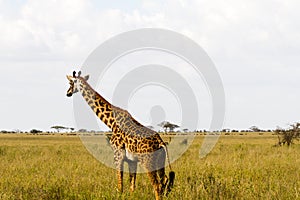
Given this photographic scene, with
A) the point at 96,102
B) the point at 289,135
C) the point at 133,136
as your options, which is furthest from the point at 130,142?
the point at 289,135

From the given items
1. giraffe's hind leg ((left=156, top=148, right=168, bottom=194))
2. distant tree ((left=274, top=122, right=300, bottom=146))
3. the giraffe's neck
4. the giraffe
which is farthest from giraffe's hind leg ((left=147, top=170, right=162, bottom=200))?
distant tree ((left=274, top=122, right=300, bottom=146))

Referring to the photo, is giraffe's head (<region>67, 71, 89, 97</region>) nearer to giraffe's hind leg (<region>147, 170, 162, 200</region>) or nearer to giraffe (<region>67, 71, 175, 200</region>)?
giraffe (<region>67, 71, 175, 200</region>)

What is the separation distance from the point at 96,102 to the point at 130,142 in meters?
1.54

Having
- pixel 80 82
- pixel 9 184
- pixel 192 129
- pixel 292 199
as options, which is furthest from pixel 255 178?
pixel 9 184

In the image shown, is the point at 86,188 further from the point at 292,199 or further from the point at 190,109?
the point at 292,199

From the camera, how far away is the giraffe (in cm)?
755

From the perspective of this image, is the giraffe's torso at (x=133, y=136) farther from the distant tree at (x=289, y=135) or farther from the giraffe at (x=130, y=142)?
the distant tree at (x=289, y=135)

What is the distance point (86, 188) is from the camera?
8641 millimetres

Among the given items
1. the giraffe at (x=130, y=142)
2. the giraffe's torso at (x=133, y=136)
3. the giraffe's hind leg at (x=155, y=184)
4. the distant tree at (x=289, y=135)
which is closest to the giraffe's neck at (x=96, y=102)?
the giraffe at (x=130, y=142)

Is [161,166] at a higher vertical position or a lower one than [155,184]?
higher

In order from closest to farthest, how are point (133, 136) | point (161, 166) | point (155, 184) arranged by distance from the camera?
point (155, 184) → point (161, 166) → point (133, 136)

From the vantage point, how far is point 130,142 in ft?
26.1

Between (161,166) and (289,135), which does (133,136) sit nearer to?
(161,166)

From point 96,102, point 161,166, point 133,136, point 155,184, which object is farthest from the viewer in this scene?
point 96,102
